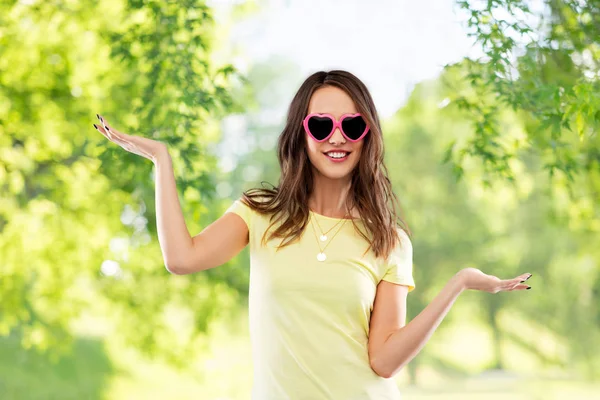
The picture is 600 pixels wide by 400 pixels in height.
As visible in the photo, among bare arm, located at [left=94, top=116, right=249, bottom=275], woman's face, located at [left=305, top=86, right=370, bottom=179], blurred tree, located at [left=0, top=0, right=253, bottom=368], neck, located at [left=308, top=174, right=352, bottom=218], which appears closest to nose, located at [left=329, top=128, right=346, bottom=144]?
woman's face, located at [left=305, top=86, right=370, bottom=179]

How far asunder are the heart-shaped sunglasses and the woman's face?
0.04 ft

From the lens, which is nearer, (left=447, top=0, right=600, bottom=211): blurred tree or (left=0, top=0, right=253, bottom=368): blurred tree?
(left=447, top=0, right=600, bottom=211): blurred tree

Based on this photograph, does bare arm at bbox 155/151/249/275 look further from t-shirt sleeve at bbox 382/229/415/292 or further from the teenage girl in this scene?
t-shirt sleeve at bbox 382/229/415/292

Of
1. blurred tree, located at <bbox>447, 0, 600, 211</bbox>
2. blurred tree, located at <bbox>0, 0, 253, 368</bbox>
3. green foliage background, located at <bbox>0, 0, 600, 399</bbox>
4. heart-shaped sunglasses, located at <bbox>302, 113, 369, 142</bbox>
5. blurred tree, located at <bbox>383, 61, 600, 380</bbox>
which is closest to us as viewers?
heart-shaped sunglasses, located at <bbox>302, 113, 369, 142</bbox>

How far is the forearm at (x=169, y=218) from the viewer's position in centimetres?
176

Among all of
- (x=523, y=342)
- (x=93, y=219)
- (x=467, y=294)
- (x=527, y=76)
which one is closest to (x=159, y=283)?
(x=93, y=219)

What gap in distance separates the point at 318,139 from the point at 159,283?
5980 millimetres

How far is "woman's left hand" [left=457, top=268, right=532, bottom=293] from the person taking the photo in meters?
1.73

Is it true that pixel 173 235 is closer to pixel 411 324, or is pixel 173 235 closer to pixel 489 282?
pixel 411 324

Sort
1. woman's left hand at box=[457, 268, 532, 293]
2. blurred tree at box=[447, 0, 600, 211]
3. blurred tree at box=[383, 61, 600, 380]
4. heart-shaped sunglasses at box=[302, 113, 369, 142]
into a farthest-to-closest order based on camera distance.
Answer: blurred tree at box=[383, 61, 600, 380]
blurred tree at box=[447, 0, 600, 211]
heart-shaped sunglasses at box=[302, 113, 369, 142]
woman's left hand at box=[457, 268, 532, 293]

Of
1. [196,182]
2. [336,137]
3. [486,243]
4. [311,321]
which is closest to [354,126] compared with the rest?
[336,137]

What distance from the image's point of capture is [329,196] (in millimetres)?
2021

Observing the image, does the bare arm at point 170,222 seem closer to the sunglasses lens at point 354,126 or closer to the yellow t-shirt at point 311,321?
the yellow t-shirt at point 311,321

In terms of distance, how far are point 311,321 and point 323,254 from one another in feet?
0.51
